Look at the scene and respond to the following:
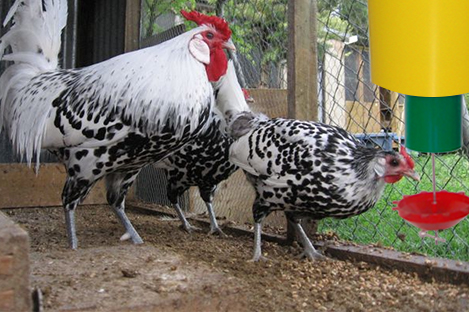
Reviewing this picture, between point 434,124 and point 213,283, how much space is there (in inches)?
50.0

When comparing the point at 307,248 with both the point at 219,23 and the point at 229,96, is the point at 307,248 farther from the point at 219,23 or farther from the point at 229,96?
the point at 219,23

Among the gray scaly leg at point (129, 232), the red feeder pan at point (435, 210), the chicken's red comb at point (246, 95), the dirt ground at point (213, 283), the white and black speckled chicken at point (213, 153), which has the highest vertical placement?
the chicken's red comb at point (246, 95)

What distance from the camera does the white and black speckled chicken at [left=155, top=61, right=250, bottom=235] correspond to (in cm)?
305

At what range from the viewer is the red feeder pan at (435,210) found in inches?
45.6

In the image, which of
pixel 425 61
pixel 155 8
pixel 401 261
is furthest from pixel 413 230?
pixel 155 8

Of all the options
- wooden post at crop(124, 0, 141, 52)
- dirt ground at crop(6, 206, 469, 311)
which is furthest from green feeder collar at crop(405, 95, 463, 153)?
wooden post at crop(124, 0, 141, 52)

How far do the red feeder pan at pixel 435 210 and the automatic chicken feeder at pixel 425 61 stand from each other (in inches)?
12.5

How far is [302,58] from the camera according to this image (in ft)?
9.19

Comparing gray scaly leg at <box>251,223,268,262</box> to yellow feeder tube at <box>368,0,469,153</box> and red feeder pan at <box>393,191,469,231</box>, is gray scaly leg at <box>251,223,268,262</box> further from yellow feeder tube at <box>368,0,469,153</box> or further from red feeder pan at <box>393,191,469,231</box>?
yellow feeder tube at <box>368,0,469,153</box>

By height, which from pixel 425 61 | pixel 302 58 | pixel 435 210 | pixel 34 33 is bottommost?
pixel 435 210

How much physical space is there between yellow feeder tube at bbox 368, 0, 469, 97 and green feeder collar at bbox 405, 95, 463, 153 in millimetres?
86

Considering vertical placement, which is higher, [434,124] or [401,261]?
[434,124]

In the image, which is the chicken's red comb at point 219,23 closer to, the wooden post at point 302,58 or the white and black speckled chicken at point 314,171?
the wooden post at point 302,58

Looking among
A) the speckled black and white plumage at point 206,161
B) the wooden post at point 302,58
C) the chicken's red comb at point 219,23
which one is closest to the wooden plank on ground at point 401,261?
the speckled black and white plumage at point 206,161
